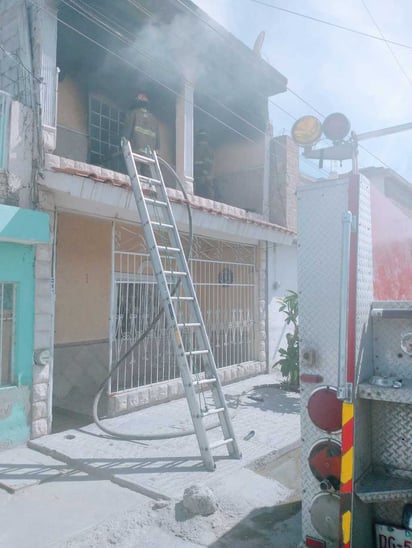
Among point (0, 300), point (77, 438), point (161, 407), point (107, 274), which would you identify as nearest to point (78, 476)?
point (77, 438)

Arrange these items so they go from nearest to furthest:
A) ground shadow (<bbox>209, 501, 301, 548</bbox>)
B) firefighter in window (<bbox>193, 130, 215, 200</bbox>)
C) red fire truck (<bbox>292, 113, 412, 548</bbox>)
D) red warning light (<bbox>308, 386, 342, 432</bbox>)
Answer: red fire truck (<bbox>292, 113, 412, 548</bbox>)
red warning light (<bbox>308, 386, 342, 432</bbox>)
ground shadow (<bbox>209, 501, 301, 548</bbox>)
firefighter in window (<bbox>193, 130, 215, 200</bbox>)

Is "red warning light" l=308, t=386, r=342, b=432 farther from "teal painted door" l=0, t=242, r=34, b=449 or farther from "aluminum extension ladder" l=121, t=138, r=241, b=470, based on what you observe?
"teal painted door" l=0, t=242, r=34, b=449

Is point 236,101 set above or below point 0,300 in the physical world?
above

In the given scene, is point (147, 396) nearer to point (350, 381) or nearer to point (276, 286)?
point (276, 286)

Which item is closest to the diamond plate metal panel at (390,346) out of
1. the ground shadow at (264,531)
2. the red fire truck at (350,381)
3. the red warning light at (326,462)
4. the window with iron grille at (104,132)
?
the red fire truck at (350,381)

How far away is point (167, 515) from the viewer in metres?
3.63

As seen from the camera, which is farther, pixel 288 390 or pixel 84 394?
pixel 288 390

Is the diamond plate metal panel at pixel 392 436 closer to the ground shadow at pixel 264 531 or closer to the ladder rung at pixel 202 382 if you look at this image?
the ground shadow at pixel 264 531

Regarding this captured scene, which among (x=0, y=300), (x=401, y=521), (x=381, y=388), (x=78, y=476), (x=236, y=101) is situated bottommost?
(x=78, y=476)

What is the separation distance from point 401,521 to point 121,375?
5.76 meters

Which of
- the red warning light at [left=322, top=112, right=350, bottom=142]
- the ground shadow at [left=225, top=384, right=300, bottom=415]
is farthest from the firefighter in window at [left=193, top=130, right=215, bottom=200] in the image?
the red warning light at [left=322, top=112, right=350, bottom=142]

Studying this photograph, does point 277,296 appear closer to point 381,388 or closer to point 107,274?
point 107,274

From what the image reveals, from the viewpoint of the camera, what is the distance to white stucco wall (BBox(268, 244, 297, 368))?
31.9 ft

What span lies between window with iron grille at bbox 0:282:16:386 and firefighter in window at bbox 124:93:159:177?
382cm
